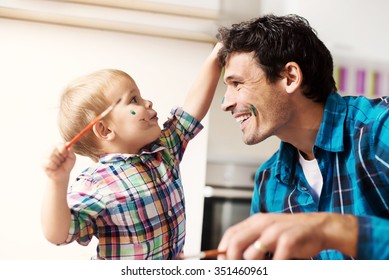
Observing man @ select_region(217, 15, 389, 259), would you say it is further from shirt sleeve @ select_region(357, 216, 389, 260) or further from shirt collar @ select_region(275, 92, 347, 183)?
shirt sleeve @ select_region(357, 216, 389, 260)

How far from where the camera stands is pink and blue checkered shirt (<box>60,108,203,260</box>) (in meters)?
0.67

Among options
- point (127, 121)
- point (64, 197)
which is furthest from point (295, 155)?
point (64, 197)

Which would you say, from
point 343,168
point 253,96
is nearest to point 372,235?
point 343,168

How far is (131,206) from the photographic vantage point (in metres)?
0.70

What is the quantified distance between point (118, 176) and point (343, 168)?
36 centimetres

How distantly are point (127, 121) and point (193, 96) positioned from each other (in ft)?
0.48

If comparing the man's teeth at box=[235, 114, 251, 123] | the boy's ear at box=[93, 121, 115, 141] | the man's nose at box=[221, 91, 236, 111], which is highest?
the man's nose at box=[221, 91, 236, 111]

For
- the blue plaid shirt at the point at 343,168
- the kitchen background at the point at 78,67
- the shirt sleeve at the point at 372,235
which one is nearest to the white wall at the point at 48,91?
the kitchen background at the point at 78,67

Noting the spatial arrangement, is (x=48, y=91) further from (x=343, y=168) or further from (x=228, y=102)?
(x=343, y=168)

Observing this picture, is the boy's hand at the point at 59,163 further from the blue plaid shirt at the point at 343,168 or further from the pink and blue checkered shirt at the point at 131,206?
the blue plaid shirt at the point at 343,168

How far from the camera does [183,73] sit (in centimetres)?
85

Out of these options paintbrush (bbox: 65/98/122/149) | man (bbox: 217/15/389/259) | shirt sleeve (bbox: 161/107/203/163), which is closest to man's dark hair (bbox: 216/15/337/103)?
man (bbox: 217/15/389/259)

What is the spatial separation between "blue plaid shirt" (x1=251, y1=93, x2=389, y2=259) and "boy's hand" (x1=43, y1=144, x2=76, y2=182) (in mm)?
373

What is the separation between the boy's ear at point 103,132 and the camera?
729 mm
